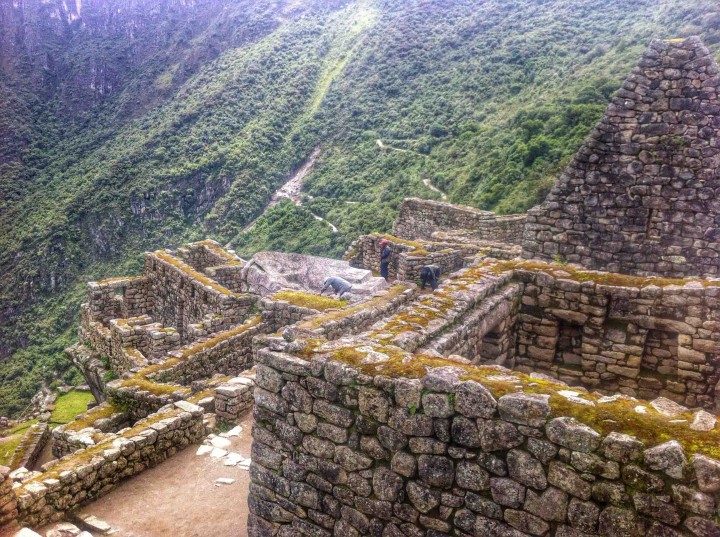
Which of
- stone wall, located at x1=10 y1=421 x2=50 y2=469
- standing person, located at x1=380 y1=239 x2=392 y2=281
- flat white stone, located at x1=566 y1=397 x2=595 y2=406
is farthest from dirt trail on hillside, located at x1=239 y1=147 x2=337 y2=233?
flat white stone, located at x1=566 y1=397 x2=595 y2=406

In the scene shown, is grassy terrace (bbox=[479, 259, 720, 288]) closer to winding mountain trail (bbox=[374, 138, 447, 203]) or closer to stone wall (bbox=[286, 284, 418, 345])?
stone wall (bbox=[286, 284, 418, 345])

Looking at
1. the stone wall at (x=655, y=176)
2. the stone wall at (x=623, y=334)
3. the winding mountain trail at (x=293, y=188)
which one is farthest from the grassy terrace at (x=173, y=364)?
the winding mountain trail at (x=293, y=188)

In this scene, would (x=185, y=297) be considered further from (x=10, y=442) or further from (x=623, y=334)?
(x=623, y=334)

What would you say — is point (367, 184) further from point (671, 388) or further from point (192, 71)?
point (192, 71)

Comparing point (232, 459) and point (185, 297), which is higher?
point (185, 297)

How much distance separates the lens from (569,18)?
49312 millimetres

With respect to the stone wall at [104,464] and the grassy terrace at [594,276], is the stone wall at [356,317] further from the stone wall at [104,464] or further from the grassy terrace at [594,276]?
the stone wall at [104,464]

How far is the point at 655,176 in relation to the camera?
288 inches

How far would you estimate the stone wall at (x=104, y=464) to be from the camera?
6.70m

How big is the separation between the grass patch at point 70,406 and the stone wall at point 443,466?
1419 cm

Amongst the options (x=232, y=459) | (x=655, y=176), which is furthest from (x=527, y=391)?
(x=232, y=459)

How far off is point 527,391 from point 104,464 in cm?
653

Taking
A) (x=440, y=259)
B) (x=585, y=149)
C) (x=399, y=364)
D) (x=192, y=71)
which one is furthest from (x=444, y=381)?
(x=192, y=71)

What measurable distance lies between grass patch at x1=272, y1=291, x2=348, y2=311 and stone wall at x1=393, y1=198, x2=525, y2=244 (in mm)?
8417
